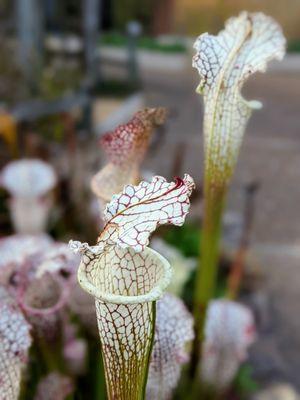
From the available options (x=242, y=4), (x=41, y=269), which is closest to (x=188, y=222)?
(x=41, y=269)

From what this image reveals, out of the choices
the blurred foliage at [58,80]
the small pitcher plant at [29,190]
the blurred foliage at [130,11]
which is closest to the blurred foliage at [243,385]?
the small pitcher plant at [29,190]

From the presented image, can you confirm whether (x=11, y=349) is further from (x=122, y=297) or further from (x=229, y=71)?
(x=229, y=71)

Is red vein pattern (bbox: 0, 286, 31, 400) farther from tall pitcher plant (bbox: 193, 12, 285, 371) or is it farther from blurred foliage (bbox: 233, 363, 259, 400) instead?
blurred foliage (bbox: 233, 363, 259, 400)

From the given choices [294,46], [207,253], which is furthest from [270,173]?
[294,46]

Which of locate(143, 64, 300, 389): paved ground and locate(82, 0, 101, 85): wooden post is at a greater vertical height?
locate(82, 0, 101, 85): wooden post

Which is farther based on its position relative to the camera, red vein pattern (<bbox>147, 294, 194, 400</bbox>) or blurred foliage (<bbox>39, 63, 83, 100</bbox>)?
blurred foliage (<bbox>39, 63, 83, 100</bbox>)

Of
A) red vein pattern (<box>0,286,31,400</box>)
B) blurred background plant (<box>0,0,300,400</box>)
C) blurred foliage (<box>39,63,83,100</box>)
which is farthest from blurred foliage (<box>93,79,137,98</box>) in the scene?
red vein pattern (<box>0,286,31,400</box>)

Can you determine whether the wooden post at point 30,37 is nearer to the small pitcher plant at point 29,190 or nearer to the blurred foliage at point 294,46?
the small pitcher plant at point 29,190

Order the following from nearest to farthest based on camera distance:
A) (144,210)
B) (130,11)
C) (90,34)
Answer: (144,210) < (90,34) < (130,11)
